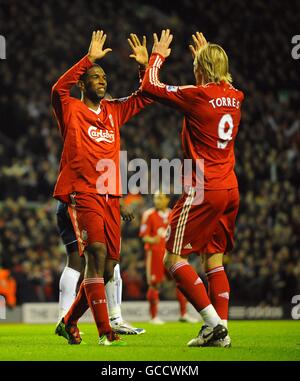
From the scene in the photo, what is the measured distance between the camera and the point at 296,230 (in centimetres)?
1845

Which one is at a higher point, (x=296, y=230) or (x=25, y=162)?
(x=25, y=162)

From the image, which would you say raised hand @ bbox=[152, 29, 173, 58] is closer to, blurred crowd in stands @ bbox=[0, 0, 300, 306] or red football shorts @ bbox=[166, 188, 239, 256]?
red football shorts @ bbox=[166, 188, 239, 256]

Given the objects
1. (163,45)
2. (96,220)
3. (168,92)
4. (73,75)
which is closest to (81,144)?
(73,75)

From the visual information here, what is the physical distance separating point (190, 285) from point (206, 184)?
2.82 ft

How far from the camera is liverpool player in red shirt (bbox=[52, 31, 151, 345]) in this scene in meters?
6.77

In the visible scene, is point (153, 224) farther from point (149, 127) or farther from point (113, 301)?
point (149, 127)

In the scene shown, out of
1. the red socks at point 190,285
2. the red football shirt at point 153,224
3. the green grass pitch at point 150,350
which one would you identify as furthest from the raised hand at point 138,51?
the red football shirt at point 153,224

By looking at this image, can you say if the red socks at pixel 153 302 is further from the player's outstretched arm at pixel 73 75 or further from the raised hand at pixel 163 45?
the raised hand at pixel 163 45

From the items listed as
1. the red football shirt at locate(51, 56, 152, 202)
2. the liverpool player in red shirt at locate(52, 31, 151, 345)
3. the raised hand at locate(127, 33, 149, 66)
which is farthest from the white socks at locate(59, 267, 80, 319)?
A: the raised hand at locate(127, 33, 149, 66)

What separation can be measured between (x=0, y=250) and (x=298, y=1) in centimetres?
1238

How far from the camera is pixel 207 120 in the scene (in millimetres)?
6734

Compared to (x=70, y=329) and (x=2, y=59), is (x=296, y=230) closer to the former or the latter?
(x=2, y=59)

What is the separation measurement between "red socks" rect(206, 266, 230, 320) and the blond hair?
1.67 metres
